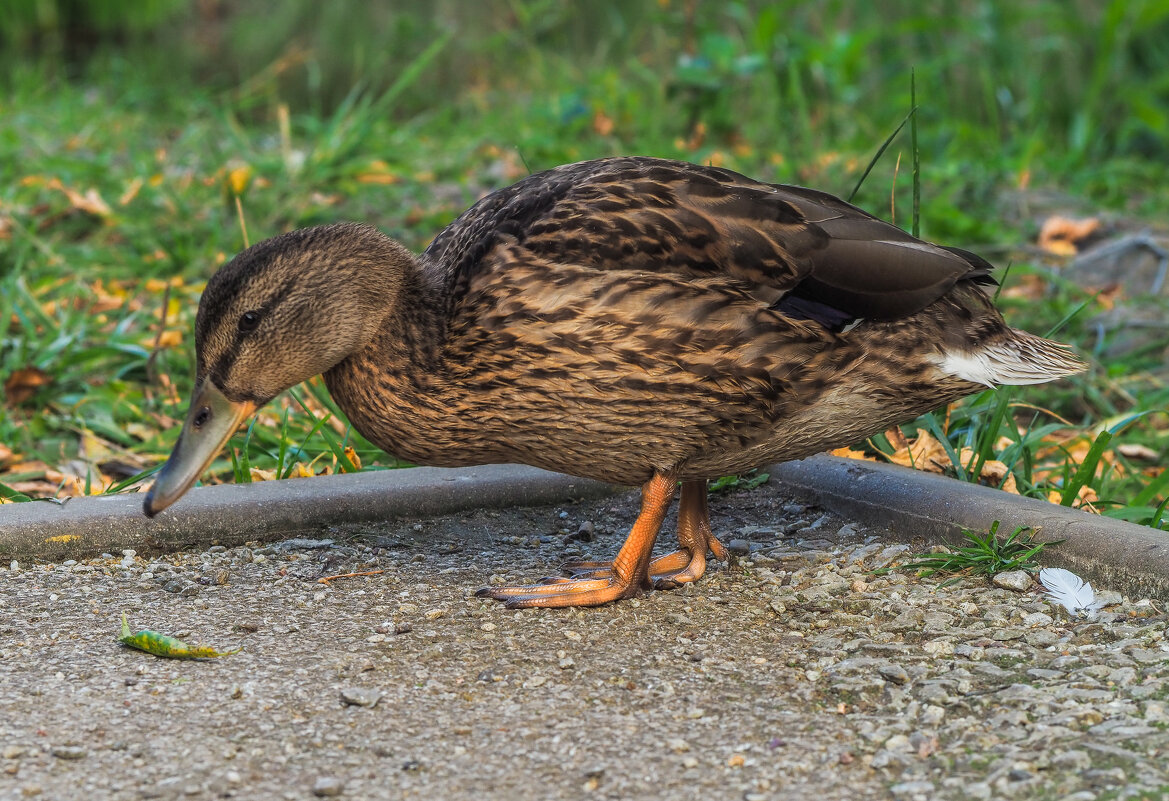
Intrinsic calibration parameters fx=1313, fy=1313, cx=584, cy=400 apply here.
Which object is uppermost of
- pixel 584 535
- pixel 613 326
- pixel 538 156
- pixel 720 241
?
pixel 720 241

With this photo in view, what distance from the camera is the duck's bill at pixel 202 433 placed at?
2.77 meters

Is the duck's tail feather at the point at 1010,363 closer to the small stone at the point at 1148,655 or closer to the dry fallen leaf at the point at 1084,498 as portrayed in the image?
the dry fallen leaf at the point at 1084,498

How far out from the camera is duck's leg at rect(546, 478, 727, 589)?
10.4ft

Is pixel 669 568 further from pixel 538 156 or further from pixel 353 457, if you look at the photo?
pixel 538 156

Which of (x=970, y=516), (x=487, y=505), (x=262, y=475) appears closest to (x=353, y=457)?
(x=262, y=475)

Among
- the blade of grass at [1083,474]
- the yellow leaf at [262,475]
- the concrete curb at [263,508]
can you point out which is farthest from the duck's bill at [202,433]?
the blade of grass at [1083,474]

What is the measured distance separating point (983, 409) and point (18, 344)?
3.15m

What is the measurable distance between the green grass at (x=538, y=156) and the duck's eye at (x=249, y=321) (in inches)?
29.9

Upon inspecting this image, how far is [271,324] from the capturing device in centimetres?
285

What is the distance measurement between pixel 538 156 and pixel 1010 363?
356 centimetres

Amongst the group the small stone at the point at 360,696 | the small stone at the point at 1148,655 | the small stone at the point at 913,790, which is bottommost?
the small stone at the point at 1148,655

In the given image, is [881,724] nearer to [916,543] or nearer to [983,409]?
[916,543]

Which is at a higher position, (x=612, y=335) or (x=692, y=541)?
(x=612, y=335)

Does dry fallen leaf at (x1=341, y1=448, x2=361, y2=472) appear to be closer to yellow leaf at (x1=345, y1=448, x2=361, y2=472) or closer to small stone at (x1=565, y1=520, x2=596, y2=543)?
yellow leaf at (x1=345, y1=448, x2=361, y2=472)
